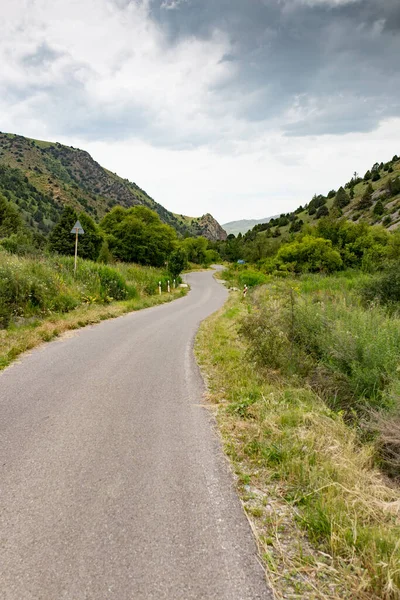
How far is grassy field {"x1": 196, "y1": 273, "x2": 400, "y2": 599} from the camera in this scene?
2.20 m

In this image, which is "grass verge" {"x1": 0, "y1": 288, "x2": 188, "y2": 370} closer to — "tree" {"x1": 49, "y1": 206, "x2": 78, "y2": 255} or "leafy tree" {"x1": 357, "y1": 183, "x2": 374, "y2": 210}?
"tree" {"x1": 49, "y1": 206, "x2": 78, "y2": 255}

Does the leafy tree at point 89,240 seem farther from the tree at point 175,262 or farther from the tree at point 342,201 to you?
the tree at point 342,201

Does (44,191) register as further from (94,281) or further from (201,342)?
(201,342)

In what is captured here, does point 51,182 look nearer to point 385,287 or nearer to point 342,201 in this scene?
point 342,201

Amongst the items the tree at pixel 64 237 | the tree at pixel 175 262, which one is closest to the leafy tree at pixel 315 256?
the tree at pixel 175 262

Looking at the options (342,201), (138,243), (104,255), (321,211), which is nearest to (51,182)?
(138,243)

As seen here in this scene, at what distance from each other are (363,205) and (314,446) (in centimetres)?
7808

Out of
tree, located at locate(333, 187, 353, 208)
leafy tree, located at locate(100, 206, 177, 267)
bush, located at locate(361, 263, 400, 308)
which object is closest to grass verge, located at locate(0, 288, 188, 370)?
bush, located at locate(361, 263, 400, 308)

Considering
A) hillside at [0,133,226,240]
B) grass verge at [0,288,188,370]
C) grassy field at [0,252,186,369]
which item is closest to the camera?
grass verge at [0,288,188,370]

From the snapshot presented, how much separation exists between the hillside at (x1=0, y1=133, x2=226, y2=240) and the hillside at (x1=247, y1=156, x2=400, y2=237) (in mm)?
48944

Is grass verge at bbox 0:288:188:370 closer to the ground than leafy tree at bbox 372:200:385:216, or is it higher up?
closer to the ground

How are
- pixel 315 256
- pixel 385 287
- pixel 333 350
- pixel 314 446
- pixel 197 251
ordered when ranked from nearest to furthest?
pixel 314 446, pixel 333 350, pixel 385 287, pixel 315 256, pixel 197 251

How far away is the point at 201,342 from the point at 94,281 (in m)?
9.25

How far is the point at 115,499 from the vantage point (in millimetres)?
2840
